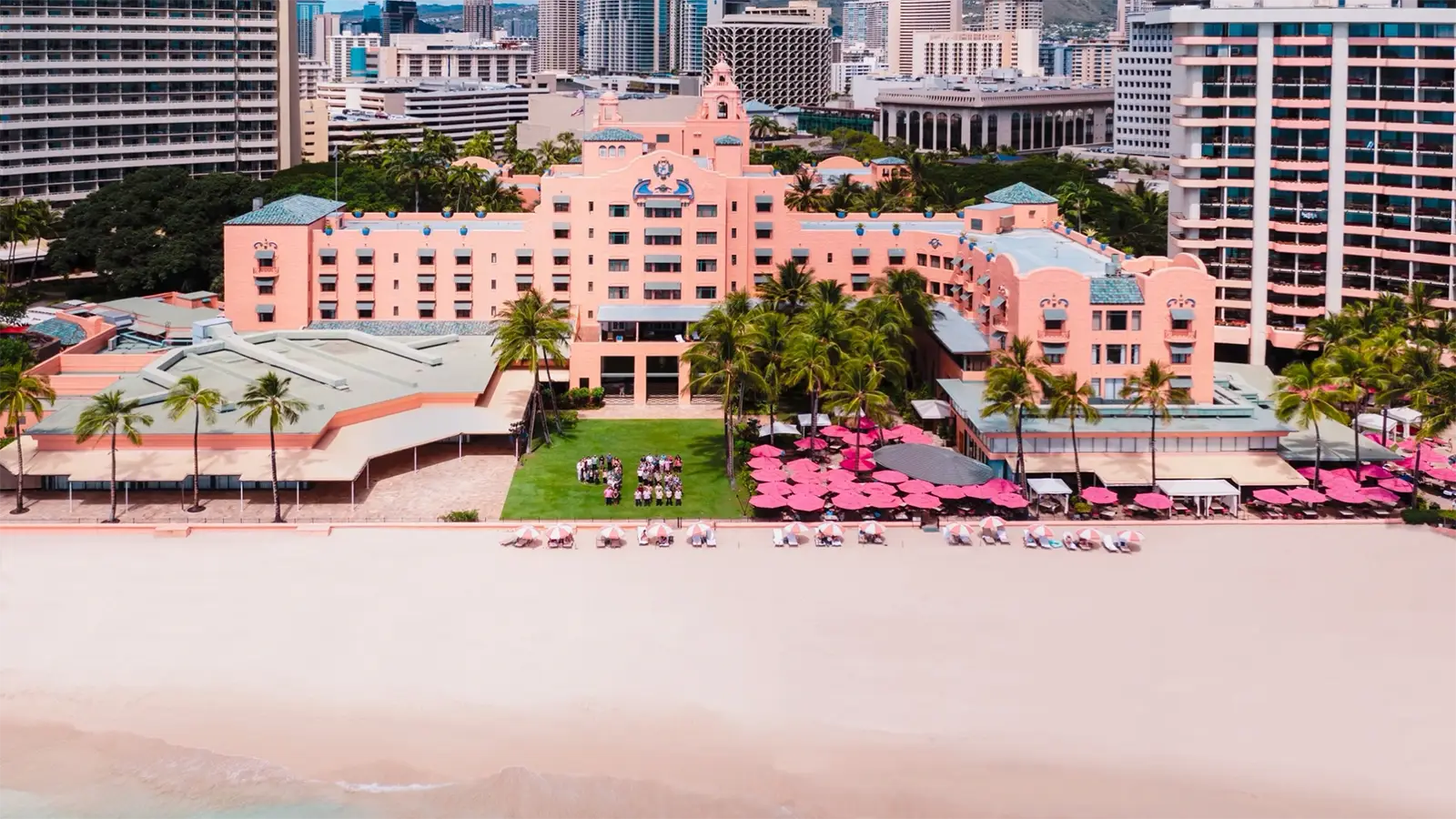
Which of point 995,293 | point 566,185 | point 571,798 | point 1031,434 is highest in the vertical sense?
point 566,185

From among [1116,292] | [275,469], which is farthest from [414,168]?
[1116,292]

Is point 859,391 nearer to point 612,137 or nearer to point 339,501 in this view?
point 339,501

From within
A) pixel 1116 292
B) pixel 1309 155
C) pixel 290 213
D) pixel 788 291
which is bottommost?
pixel 788 291

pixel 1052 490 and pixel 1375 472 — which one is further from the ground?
pixel 1375 472

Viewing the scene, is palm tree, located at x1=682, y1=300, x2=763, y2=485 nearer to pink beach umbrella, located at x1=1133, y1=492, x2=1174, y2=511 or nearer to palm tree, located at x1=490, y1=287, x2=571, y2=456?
palm tree, located at x1=490, y1=287, x2=571, y2=456

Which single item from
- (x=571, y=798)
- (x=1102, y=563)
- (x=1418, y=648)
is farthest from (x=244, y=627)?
(x=1418, y=648)

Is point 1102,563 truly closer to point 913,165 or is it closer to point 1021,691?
point 1021,691
